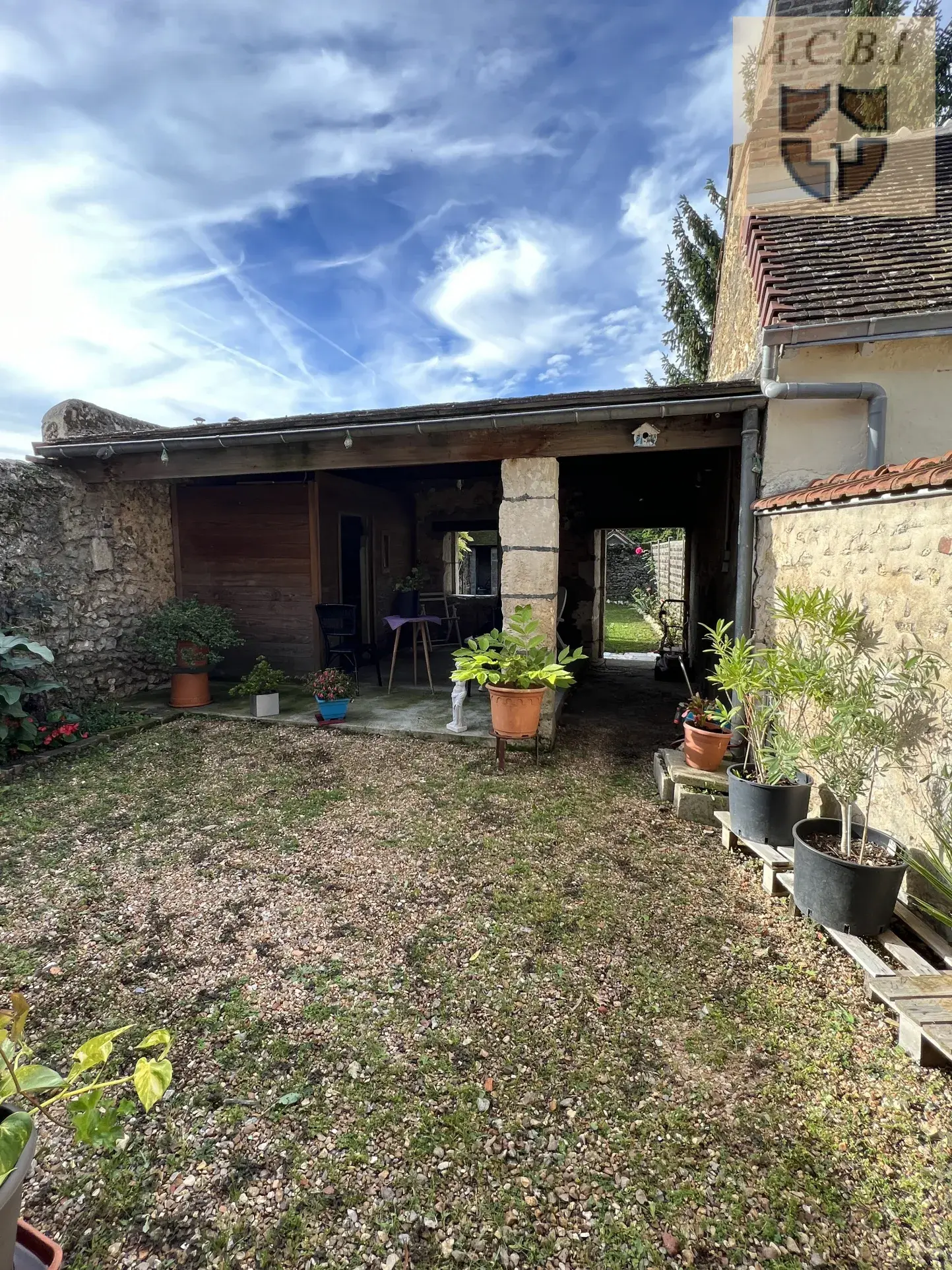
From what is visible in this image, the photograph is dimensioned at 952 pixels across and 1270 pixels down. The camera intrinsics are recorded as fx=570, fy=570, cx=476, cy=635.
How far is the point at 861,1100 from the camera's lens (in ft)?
5.19

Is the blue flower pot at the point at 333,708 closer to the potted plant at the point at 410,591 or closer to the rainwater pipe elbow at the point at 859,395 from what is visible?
the potted plant at the point at 410,591

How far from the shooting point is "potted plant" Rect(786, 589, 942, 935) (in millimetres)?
2111

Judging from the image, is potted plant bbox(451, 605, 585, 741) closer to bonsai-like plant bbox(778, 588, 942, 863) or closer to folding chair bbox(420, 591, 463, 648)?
bonsai-like plant bbox(778, 588, 942, 863)

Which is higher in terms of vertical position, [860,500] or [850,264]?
[850,264]

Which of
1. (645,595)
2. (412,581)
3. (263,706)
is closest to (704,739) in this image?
(263,706)

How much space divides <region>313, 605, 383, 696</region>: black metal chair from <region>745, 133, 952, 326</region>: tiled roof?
4551mm

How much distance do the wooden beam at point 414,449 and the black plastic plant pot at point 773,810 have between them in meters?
2.51

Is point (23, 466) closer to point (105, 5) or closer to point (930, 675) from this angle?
point (105, 5)

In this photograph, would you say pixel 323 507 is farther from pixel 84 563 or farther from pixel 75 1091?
pixel 75 1091

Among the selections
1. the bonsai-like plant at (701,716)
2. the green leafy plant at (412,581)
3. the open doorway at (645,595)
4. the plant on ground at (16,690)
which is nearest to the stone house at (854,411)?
the bonsai-like plant at (701,716)

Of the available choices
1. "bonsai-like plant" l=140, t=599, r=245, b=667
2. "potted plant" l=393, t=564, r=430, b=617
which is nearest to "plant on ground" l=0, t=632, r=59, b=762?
"bonsai-like plant" l=140, t=599, r=245, b=667

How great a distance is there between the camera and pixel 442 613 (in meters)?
9.60

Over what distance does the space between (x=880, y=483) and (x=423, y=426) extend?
3.02 meters

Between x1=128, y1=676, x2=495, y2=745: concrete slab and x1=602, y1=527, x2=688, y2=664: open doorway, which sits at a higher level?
x1=602, y1=527, x2=688, y2=664: open doorway
